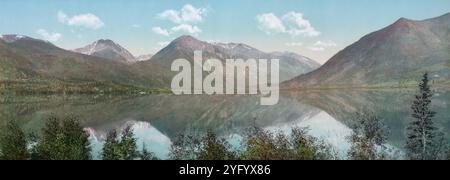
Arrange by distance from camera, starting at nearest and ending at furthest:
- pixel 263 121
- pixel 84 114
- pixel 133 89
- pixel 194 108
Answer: pixel 263 121
pixel 84 114
pixel 194 108
pixel 133 89

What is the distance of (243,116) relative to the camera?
92438 millimetres

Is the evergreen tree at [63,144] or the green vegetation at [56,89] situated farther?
the green vegetation at [56,89]

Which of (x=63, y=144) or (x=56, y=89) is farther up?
(x=56, y=89)

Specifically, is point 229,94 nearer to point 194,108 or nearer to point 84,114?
point 194,108

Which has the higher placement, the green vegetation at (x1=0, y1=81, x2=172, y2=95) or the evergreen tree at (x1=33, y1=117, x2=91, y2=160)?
the green vegetation at (x1=0, y1=81, x2=172, y2=95)

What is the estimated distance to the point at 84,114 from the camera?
327ft

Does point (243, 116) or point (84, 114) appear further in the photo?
point (84, 114)

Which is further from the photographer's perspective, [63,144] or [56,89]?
[56,89]

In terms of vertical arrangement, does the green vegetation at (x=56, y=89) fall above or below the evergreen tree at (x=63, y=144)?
above

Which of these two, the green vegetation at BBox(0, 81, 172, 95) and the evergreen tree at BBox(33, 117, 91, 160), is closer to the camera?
the evergreen tree at BBox(33, 117, 91, 160)
